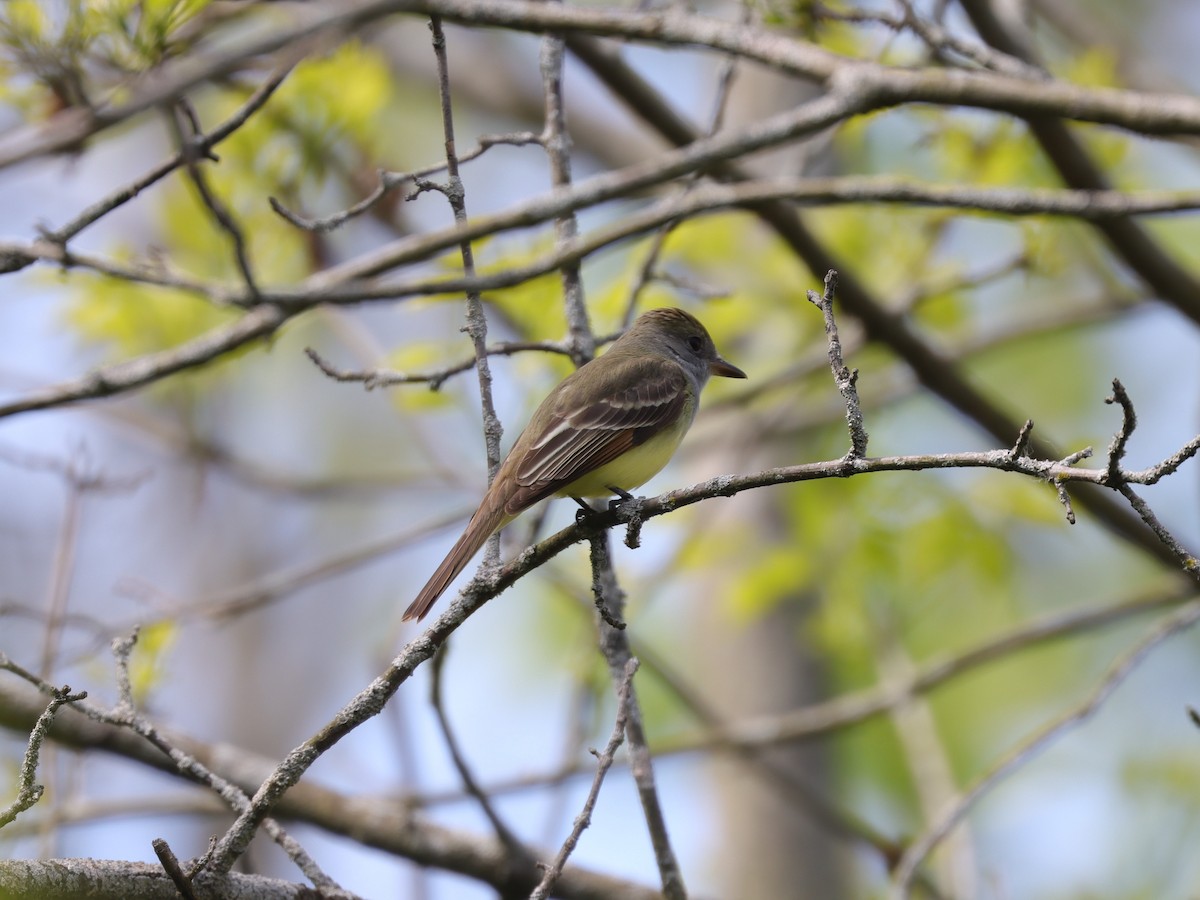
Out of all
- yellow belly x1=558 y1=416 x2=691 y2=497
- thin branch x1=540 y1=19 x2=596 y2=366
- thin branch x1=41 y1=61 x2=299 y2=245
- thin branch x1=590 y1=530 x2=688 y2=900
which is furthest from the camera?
yellow belly x1=558 y1=416 x2=691 y2=497

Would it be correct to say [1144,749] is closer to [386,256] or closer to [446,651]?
[446,651]

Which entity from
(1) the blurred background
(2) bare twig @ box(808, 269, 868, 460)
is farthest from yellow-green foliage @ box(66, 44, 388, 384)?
(2) bare twig @ box(808, 269, 868, 460)

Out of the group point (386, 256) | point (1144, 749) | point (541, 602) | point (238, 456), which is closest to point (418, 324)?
point (541, 602)

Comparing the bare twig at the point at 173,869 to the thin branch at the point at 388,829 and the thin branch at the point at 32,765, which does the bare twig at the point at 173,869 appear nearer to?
the thin branch at the point at 32,765

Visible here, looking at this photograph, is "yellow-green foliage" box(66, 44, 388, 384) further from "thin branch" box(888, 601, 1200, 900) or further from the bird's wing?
"thin branch" box(888, 601, 1200, 900)

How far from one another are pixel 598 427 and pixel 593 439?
0.12 meters

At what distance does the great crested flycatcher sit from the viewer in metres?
4.31

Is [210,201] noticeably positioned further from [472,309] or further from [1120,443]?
[1120,443]

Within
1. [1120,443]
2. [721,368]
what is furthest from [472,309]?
[721,368]

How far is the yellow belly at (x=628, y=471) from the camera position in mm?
4941

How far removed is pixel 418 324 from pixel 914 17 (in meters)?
10.9

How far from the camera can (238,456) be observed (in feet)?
23.7

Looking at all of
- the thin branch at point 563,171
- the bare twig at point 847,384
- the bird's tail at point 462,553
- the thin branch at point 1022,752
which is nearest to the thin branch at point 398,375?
the thin branch at point 563,171

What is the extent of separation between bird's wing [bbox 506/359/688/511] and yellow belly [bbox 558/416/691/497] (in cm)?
4
